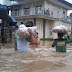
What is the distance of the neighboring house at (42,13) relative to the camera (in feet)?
67.5

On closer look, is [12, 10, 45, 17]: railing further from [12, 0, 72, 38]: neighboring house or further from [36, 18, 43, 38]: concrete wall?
[36, 18, 43, 38]: concrete wall

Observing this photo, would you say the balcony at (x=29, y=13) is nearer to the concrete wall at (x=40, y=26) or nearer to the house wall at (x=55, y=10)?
the concrete wall at (x=40, y=26)

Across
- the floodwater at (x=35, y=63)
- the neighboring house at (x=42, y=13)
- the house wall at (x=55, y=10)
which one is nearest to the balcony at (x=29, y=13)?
the neighboring house at (x=42, y=13)

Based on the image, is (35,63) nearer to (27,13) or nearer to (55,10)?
(27,13)

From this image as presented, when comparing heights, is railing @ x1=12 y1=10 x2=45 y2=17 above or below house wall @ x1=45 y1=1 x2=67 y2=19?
below

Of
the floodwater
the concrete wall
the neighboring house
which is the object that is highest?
the neighboring house

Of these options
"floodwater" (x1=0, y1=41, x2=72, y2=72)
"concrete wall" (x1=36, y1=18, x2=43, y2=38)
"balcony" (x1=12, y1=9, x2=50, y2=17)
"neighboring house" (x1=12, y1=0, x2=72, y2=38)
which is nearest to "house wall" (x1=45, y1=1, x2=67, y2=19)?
"neighboring house" (x1=12, y1=0, x2=72, y2=38)

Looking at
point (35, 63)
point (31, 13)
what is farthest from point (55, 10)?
point (35, 63)

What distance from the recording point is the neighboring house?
2056 cm

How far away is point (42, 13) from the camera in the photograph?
20281mm

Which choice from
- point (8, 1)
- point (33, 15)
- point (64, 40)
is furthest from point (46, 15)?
point (64, 40)

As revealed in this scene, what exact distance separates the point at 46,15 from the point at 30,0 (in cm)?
329

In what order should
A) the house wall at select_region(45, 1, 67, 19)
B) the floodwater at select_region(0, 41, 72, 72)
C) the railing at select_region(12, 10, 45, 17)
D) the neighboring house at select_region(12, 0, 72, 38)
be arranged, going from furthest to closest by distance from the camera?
the house wall at select_region(45, 1, 67, 19) < the neighboring house at select_region(12, 0, 72, 38) < the railing at select_region(12, 10, 45, 17) < the floodwater at select_region(0, 41, 72, 72)

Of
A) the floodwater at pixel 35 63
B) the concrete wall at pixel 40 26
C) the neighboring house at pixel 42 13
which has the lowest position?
the floodwater at pixel 35 63
